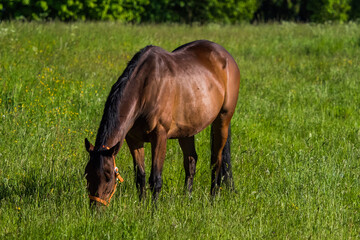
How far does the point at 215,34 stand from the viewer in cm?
1603

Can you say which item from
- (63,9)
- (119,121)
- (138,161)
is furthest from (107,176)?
(63,9)

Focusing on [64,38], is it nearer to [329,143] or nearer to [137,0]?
[329,143]

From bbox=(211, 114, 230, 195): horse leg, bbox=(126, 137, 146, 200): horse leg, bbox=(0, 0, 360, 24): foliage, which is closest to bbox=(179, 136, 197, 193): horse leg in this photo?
bbox=(211, 114, 230, 195): horse leg

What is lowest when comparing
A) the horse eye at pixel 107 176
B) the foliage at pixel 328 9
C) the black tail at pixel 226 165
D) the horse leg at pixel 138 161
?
the foliage at pixel 328 9

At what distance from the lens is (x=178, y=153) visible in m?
6.37

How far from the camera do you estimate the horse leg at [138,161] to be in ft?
15.7

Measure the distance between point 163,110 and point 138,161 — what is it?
24.3 inches

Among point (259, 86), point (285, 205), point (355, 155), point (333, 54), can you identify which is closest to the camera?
point (285, 205)

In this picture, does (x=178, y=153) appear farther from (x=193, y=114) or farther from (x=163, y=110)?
(x=163, y=110)

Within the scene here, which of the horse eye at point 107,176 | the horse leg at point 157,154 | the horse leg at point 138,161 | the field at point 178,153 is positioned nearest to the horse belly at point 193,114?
the horse leg at point 157,154

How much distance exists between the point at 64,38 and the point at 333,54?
7.47 metres

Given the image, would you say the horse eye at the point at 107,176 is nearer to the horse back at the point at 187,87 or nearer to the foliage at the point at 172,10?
the horse back at the point at 187,87

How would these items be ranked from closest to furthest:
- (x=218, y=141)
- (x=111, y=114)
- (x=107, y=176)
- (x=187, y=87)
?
1. (x=107, y=176)
2. (x=111, y=114)
3. (x=187, y=87)
4. (x=218, y=141)

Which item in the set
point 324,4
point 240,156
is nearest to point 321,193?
point 240,156
